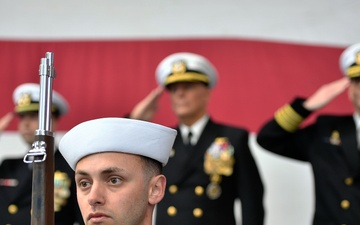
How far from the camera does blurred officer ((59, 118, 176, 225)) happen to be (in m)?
2.38

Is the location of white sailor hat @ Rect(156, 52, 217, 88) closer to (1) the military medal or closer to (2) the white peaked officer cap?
(1) the military medal

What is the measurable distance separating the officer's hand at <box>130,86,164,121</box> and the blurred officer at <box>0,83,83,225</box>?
0.51 metres

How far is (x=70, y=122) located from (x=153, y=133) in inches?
96.2

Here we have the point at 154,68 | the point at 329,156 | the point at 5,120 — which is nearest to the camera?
the point at 329,156

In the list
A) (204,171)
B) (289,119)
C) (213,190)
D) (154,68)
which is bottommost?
(213,190)

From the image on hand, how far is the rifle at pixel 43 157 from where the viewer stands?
239cm

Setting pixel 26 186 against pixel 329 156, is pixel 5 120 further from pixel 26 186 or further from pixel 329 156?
pixel 329 156

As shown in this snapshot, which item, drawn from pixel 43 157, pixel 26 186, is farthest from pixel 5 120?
pixel 43 157

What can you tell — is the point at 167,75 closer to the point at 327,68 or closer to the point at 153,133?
the point at 327,68

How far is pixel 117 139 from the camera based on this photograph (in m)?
2.46

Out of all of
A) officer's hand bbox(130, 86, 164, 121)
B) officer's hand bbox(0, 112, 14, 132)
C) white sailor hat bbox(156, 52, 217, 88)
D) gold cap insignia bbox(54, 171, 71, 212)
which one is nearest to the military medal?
white sailor hat bbox(156, 52, 217, 88)

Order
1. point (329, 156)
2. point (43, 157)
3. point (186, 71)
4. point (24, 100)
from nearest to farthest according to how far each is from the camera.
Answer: point (43, 157), point (329, 156), point (186, 71), point (24, 100)

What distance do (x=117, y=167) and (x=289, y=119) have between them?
165 centimetres

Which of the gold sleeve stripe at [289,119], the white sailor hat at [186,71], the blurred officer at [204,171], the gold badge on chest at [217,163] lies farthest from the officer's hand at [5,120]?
the gold sleeve stripe at [289,119]
